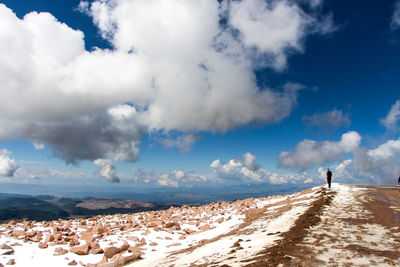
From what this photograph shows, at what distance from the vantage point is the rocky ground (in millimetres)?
10016

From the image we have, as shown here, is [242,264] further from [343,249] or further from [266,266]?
[343,249]

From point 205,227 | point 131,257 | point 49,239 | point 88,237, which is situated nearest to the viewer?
point 131,257

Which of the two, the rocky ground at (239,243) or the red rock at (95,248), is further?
the red rock at (95,248)

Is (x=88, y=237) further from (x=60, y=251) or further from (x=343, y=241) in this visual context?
(x=343, y=241)

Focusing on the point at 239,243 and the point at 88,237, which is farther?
the point at 88,237

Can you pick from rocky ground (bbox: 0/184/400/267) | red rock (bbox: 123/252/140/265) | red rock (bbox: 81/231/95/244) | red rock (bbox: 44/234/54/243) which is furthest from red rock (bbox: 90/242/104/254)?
red rock (bbox: 44/234/54/243)

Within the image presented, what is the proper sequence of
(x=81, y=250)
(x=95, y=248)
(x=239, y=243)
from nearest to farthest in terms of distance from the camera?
(x=239, y=243) → (x=81, y=250) → (x=95, y=248)

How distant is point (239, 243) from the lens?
14125 millimetres

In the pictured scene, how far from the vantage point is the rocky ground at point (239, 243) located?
32.9ft

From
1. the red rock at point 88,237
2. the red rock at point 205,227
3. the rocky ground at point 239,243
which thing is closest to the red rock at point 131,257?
the rocky ground at point 239,243

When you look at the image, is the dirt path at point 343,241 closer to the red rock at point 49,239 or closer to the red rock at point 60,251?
the red rock at point 60,251

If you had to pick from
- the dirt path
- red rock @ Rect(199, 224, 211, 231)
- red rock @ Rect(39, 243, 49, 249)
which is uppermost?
the dirt path

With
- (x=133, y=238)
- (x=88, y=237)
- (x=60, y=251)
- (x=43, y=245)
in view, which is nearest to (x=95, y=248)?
(x=60, y=251)

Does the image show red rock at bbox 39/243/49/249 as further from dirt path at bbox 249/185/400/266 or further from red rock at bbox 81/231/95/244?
dirt path at bbox 249/185/400/266
